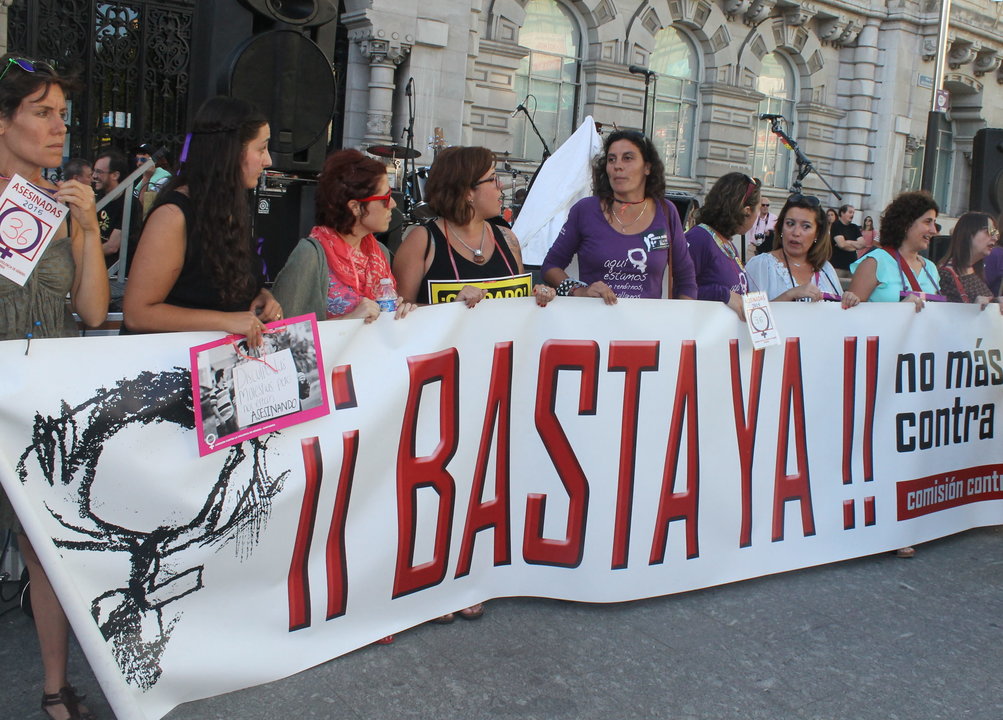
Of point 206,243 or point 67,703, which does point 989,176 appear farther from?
point 67,703

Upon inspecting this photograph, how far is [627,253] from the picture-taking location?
14.2 feet

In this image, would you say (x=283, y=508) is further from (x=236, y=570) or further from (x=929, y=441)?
(x=929, y=441)

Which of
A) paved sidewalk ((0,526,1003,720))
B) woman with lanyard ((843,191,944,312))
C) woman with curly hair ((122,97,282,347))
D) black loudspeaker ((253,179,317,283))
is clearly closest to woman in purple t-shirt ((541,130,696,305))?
woman with lanyard ((843,191,944,312))

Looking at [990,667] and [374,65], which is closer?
[990,667]

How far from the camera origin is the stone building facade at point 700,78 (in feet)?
47.3

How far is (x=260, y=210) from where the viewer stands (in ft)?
19.7

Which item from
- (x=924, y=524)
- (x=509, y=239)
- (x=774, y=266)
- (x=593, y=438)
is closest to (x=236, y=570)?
(x=593, y=438)

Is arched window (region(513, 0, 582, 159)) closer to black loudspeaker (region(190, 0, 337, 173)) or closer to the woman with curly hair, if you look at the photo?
black loudspeaker (region(190, 0, 337, 173))

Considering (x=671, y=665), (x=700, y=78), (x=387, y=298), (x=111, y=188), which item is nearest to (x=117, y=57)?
(x=111, y=188)

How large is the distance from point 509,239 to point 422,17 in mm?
11065

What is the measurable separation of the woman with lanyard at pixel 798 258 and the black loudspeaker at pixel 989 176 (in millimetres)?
3155

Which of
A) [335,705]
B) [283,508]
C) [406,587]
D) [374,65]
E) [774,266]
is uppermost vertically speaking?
[374,65]

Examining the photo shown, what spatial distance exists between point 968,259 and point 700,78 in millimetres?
15040

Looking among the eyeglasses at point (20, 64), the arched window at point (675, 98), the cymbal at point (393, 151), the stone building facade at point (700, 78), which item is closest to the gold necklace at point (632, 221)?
the eyeglasses at point (20, 64)
